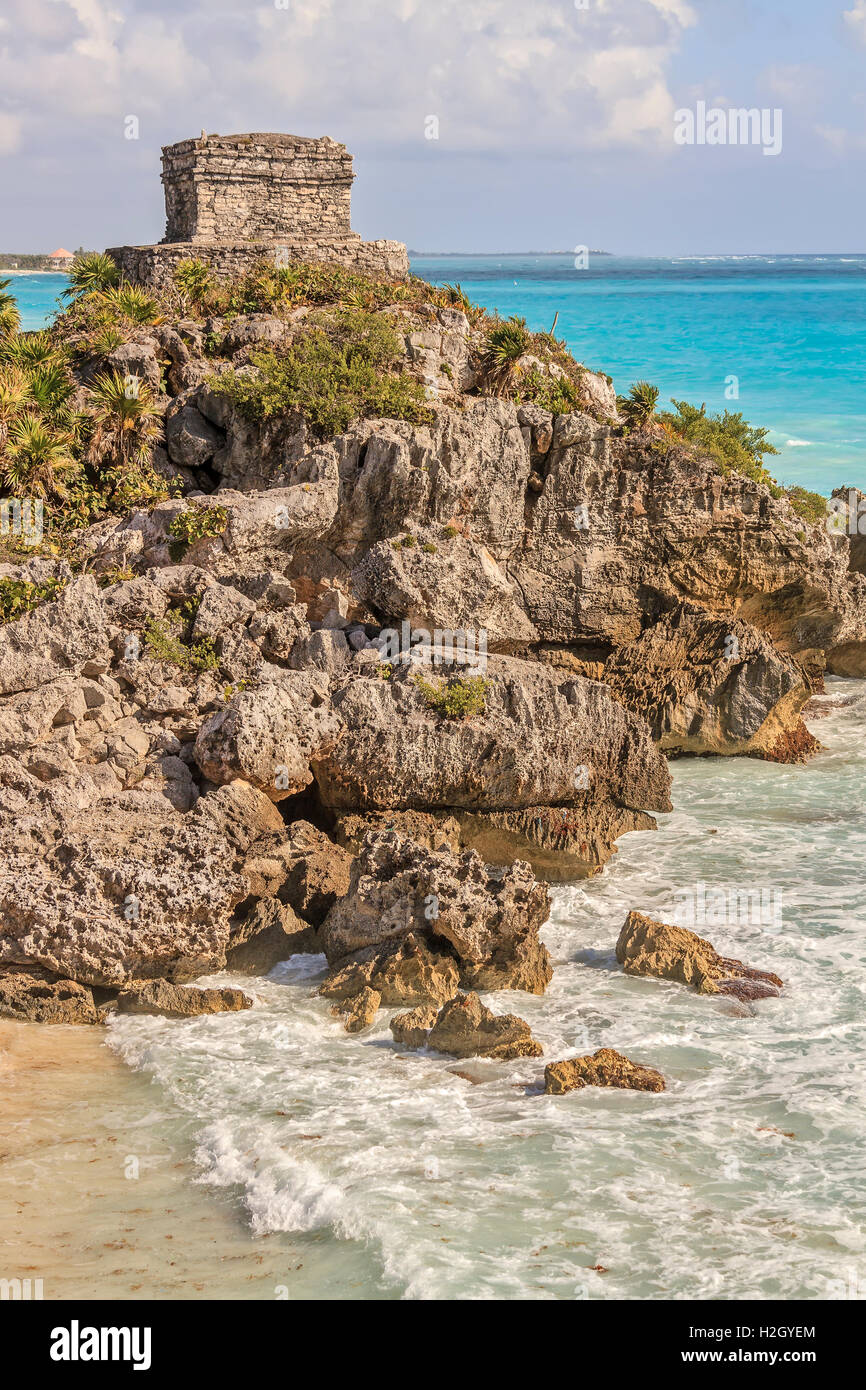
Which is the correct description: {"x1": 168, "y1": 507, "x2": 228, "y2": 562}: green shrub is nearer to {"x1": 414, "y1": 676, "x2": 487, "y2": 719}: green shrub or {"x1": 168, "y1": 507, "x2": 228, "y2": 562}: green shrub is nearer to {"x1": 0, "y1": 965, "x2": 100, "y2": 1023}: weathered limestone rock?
{"x1": 414, "y1": 676, "x2": 487, "y2": 719}: green shrub

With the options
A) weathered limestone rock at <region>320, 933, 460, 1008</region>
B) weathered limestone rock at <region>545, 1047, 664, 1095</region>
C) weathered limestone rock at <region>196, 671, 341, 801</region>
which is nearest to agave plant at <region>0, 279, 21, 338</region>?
weathered limestone rock at <region>196, 671, 341, 801</region>

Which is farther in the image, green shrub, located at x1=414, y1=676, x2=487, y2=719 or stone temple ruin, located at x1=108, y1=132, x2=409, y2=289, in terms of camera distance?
stone temple ruin, located at x1=108, y1=132, x2=409, y2=289

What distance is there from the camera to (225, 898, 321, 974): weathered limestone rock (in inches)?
526

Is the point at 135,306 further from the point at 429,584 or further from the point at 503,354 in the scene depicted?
the point at 429,584

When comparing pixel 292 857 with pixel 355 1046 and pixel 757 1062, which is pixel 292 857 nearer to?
pixel 355 1046

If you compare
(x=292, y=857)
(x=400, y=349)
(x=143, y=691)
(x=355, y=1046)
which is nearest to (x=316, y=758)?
(x=292, y=857)

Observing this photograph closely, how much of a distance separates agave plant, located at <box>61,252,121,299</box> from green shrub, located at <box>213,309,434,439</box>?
4841mm

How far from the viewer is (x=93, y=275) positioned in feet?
74.6

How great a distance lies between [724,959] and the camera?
1330 centimetres

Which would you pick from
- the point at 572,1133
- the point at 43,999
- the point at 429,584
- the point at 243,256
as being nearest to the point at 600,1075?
the point at 572,1133

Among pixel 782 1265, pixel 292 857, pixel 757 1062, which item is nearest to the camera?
pixel 782 1265

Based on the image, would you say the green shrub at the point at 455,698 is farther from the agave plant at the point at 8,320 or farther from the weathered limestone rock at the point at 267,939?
the agave plant at the point at 8,320

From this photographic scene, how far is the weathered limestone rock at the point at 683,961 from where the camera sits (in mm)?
12727
